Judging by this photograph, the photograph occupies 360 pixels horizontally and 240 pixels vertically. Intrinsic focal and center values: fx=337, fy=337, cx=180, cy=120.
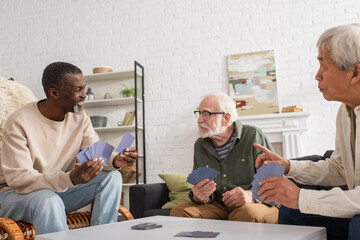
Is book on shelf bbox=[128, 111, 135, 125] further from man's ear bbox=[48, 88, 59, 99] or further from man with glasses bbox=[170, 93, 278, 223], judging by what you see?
man's ear bbox=[48, 88, 59, 99]

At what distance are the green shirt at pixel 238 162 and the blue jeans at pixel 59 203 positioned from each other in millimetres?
502

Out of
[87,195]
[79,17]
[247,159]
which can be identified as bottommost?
[87,195]

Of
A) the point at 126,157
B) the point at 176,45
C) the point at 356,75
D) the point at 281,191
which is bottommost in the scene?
the point at 281,191

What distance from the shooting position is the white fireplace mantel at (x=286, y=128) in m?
4.02

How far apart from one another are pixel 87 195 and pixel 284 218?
111 centimetres

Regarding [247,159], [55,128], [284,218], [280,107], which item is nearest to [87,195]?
[55,128]

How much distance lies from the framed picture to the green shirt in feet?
7.20

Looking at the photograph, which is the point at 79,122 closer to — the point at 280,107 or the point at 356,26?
the point at 356,26

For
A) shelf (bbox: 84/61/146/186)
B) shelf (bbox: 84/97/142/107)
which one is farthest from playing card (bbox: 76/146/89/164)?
shelf (bbox: 84/97/142/107)

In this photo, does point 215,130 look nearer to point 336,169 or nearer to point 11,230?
point 336,169

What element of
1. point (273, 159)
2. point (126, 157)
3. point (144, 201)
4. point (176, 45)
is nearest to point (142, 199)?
point (144, 201)

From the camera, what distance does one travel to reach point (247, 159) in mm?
2072

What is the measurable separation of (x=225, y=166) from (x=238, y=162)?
0.28 feet

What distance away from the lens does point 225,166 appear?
2111 millimetres
